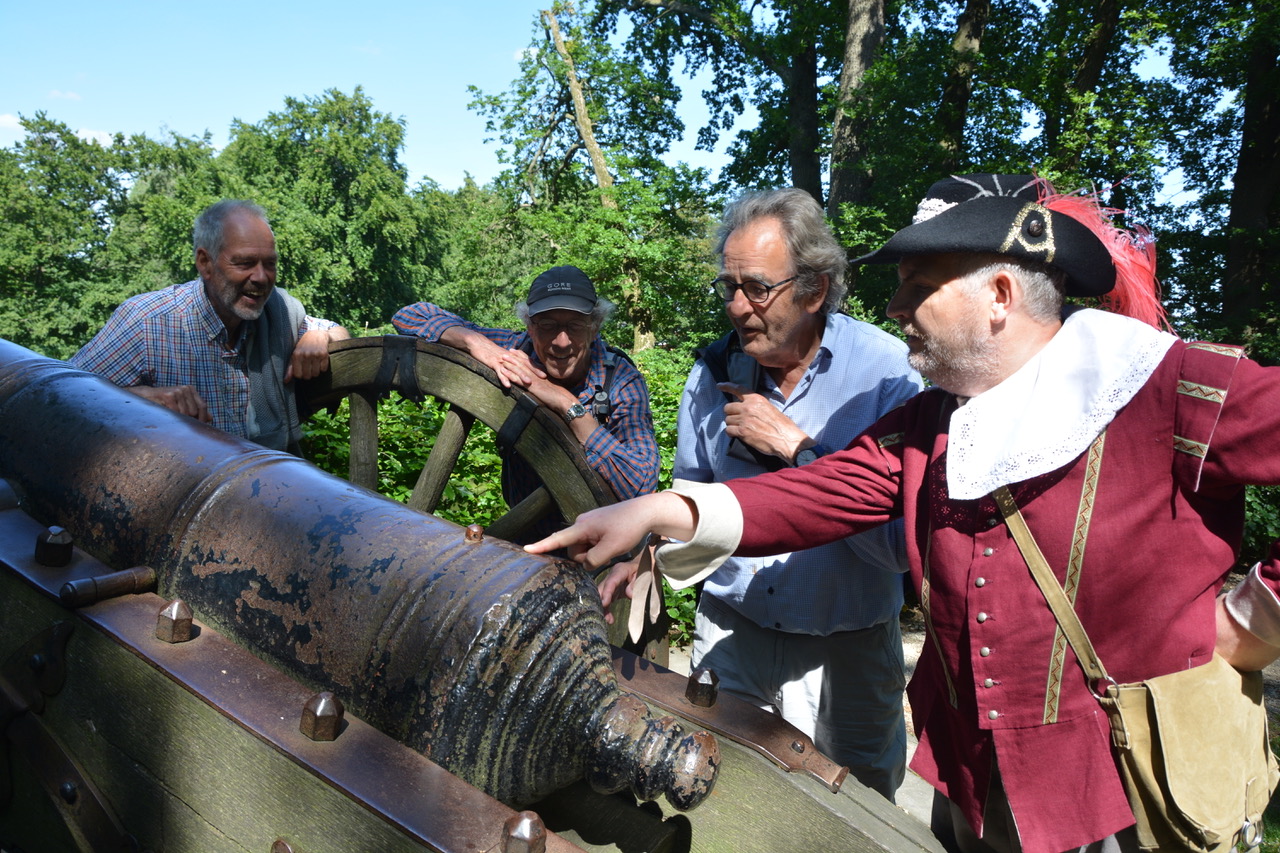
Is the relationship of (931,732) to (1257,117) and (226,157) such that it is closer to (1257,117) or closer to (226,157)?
(1257,117)

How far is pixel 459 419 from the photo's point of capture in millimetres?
2926

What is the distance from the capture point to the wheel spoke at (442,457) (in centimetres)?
294

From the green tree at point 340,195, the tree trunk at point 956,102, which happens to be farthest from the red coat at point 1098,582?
the green tree at point 340,195

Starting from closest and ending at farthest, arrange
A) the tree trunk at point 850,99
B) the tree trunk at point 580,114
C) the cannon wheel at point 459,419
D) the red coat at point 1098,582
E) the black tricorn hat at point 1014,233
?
1. the red coat at point 1098,582
2. the black tricorn hat at point 1014,233
3. the cannon wheel at point 459,419
4. the tree trunk at point 850,99
5. the tree trunk at point 580,114

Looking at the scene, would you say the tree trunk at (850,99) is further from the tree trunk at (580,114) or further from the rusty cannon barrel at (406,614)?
the rusty cannon barrel at (406,614)

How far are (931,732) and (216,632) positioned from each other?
1.31m

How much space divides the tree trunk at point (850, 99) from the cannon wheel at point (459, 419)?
8803mm

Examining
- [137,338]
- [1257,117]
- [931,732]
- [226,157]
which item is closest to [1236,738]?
[931,732]

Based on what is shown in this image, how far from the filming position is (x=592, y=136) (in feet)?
55.2

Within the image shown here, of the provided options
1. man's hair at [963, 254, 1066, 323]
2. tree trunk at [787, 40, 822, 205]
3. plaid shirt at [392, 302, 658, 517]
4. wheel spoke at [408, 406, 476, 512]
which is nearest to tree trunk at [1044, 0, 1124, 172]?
tree trunk at [787, 40, 822, 205]

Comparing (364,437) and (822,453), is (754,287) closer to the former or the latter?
(822,453)

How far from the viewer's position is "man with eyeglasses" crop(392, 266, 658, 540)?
2.60 m

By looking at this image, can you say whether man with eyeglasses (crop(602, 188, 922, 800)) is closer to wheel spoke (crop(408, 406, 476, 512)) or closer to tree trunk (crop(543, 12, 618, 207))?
wheel spoke (crop(408, 406, 476, 512))

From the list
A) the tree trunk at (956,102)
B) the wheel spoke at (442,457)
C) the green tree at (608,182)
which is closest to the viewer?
the wheel spoke at (442,457)
